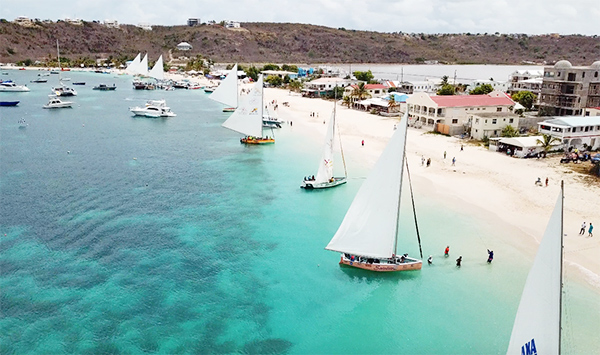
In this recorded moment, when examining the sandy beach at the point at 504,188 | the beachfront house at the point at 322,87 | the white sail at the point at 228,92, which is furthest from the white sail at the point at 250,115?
the beachfront house at the point at 322,87

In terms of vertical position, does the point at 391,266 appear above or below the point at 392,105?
below

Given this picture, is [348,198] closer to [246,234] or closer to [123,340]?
[246,234]

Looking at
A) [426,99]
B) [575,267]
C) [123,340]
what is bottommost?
[123,340]

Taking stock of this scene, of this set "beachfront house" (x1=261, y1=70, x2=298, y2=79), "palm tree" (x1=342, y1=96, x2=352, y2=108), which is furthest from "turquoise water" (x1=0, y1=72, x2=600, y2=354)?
"beachfront house" (x1=261, y1=70, x2=298, y2=79)

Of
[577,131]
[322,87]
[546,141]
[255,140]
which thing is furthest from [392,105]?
[322,87]

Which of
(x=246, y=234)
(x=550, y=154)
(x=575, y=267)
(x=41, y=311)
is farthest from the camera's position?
(x=550, y=154)

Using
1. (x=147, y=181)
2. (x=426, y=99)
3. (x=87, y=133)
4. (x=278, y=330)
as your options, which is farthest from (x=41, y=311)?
(x=426, y=99)

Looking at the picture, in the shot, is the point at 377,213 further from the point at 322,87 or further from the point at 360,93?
the point at 322,87

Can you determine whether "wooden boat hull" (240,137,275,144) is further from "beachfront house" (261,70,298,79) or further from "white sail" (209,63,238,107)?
"beachfront house" (261,70,298,79)
